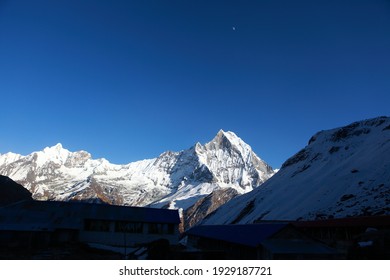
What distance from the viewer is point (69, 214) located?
4612 centimetres

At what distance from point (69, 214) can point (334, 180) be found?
68823 mm

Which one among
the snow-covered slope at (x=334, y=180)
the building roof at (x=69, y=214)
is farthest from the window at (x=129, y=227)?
the snow-covered slope at (x=334, y=180)

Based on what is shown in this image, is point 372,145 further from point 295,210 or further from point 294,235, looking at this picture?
point 294,235

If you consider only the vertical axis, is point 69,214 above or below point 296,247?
above

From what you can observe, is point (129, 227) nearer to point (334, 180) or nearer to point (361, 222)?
point (361, 222)

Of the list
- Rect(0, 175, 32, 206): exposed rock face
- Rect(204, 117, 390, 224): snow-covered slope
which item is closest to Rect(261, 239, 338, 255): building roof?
Rect(204, 117, 390, 224): snow-covered slope

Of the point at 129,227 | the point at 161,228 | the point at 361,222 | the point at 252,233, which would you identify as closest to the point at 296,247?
the point at 252,233

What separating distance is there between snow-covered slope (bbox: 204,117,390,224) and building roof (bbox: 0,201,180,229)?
126ft

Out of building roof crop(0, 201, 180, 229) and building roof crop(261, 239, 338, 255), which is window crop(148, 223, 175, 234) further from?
building roof crop(261, 239, 338, 255)

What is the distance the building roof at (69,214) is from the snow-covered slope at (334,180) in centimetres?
3834

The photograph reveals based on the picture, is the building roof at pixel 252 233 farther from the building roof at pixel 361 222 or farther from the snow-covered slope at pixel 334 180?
the snow-covered slope at pixel 334 180

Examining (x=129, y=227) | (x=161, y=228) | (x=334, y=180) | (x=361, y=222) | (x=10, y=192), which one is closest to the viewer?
(x=361, y=222)

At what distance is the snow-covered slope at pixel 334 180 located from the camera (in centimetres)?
6581
